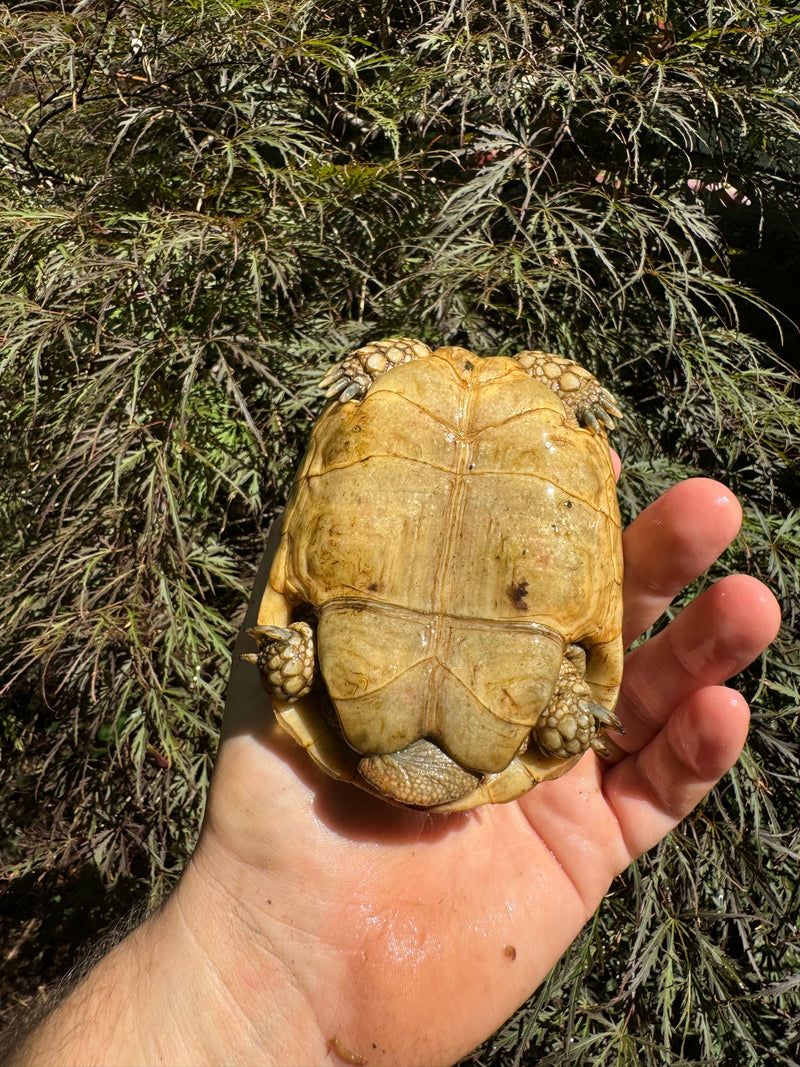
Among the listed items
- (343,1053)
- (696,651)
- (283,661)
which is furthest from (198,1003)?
(696,651)

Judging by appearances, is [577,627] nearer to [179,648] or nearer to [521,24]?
[179,648]

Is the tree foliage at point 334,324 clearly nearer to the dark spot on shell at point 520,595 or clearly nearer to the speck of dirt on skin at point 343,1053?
the speck of dirt on skin at point 343,1053

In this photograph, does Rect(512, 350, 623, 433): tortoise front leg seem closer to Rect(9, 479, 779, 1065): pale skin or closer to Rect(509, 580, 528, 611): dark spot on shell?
Rect(9, 479, 779, 1065): pale skin

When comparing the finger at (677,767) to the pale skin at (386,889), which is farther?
the finger at (677,767)

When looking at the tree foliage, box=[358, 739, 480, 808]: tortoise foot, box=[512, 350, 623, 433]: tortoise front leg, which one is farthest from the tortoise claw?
box=[512, 350, 623, 433]: tortoise front leg

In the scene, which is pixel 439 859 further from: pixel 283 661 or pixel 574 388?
pixel 574 388

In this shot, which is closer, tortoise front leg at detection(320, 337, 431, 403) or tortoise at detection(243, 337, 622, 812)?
tortoise at detection(243, 337, 622, 812)

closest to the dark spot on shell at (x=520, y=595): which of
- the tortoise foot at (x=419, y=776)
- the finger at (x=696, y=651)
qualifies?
the tortoise foot at (x=419, y=776)
